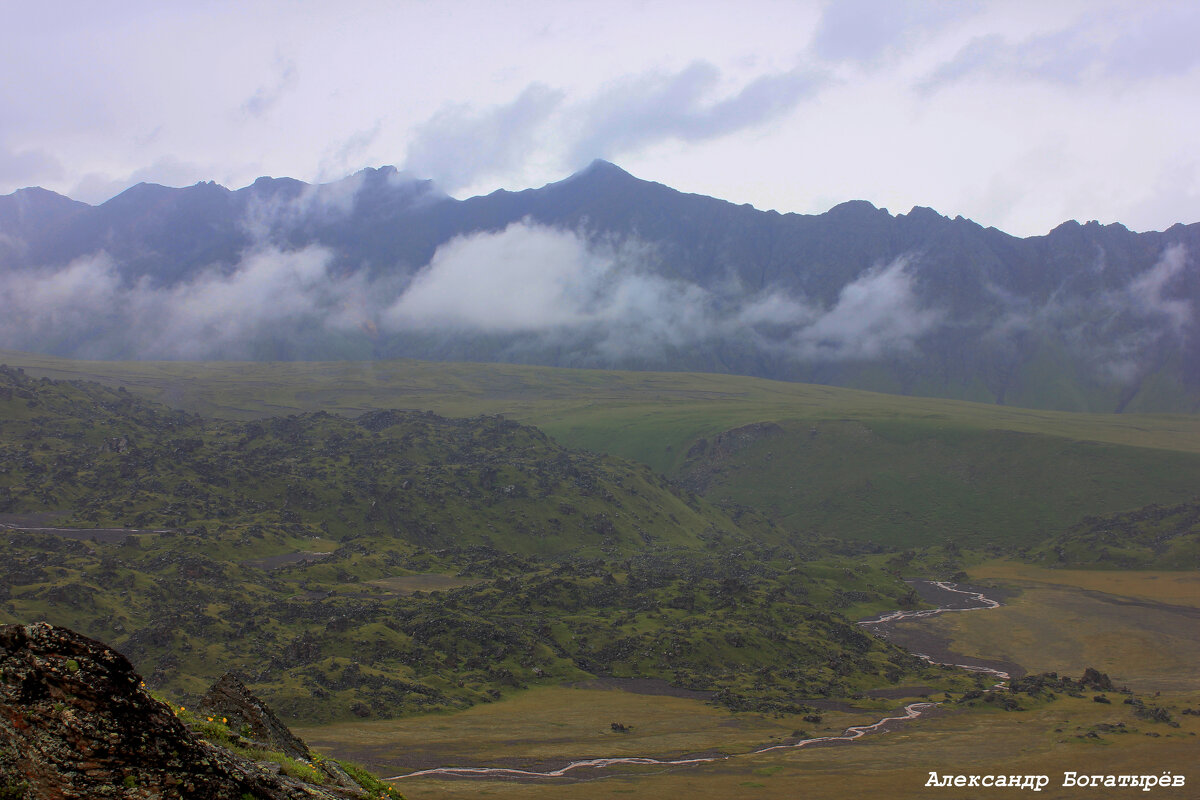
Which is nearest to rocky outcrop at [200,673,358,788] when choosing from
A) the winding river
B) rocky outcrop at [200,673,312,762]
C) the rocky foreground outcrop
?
rocky outcrop at [200,673,312,762]

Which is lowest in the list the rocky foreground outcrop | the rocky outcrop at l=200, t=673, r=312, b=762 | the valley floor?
the valley floor

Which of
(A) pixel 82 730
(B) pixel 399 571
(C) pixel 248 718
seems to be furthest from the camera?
(B) pixel 399 571

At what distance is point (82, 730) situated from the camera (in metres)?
16.5

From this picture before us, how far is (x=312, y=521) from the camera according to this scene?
477 ft

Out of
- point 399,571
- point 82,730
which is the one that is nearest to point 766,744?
point 82,730

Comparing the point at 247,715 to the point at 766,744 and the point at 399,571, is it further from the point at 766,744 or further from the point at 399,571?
the point at 399,571

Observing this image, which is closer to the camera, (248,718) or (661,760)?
(248,718)

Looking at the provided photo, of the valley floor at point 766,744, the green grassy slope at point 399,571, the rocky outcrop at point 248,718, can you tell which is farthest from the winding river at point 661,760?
the rocky outcrop at point 248,718

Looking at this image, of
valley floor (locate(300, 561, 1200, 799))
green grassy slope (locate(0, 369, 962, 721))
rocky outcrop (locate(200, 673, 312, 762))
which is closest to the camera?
rocky outcrop (locate(200, 673, 312, 762))

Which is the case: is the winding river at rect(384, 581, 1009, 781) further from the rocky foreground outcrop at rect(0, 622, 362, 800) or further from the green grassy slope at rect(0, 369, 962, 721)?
the rocky foreground outcrop at rect(0, 622, 362, 800)

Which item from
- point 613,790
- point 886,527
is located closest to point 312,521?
point 613,790

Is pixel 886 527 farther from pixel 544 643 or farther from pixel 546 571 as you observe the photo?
pixel 544 643

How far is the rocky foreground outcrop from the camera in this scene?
16016 millimetres

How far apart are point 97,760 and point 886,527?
19283 cm
